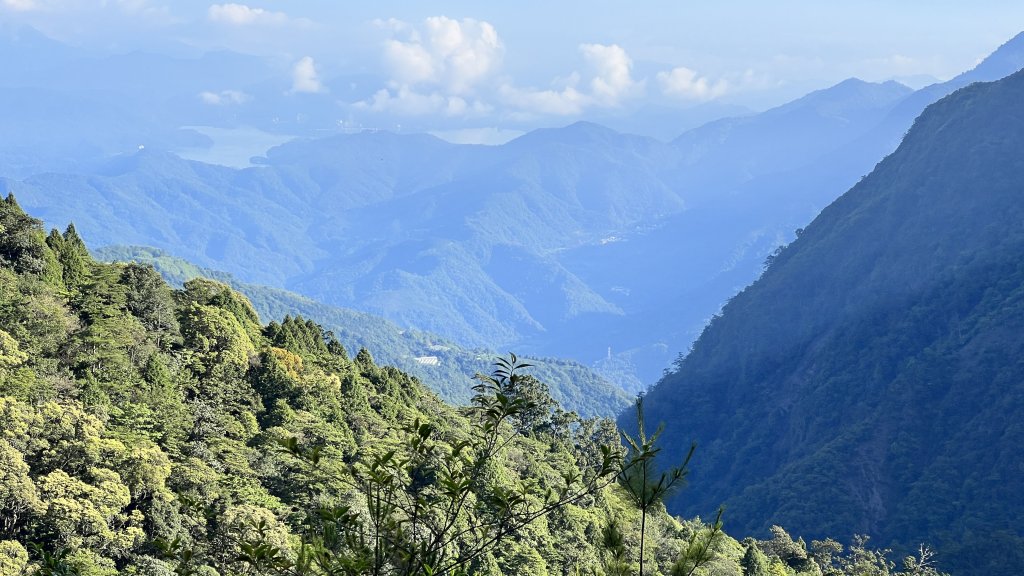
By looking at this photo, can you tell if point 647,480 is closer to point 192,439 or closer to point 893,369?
point 192,439

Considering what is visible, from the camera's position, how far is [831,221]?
14162cm

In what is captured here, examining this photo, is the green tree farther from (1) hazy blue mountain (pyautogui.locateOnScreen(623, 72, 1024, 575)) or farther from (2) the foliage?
(1) hazy blue mountain (pyautogui.locateOnScreen(623, 72, 1024, 575))

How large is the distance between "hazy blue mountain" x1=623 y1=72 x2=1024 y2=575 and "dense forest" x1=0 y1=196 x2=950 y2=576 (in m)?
29.2

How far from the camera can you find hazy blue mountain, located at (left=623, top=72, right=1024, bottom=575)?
86.2 m

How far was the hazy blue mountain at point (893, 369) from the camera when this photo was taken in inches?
3396

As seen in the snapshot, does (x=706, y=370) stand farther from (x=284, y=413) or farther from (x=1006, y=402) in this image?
(x=284, y=413)

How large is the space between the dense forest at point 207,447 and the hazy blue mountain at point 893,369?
2922cm

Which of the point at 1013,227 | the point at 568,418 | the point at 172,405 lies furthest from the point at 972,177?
the point at 172,405

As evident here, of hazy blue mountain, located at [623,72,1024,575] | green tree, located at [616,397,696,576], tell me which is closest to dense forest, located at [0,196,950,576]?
green tree, located at [616,397,696,576]

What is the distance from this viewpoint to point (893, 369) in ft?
352

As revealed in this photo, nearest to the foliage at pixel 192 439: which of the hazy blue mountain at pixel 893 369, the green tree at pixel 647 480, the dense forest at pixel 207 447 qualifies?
the dense forest at pixel 207 447

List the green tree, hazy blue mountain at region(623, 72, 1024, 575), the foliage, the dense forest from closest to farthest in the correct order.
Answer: the green tree
the dense forest
the foliage
hazy blue mountain at region(623, 72, 1024, 575)

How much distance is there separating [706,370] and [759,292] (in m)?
15.3

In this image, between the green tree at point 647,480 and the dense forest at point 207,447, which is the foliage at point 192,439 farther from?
the green tree at point 647,480
